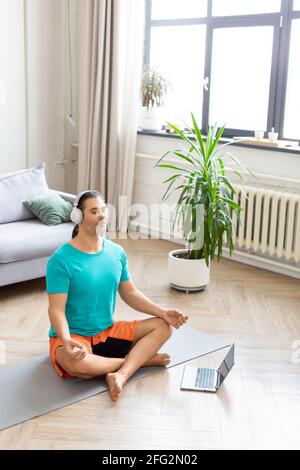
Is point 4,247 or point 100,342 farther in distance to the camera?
point 4,247

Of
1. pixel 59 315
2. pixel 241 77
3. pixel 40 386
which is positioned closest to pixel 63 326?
pixel 59 315

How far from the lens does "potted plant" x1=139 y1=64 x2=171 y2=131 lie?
5.27 m

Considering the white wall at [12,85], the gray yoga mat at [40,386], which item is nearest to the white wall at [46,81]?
the white wall at [12,85]

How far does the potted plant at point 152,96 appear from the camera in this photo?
207 inches

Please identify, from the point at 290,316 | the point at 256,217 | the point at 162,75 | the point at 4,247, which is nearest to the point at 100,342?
the point at 4,247

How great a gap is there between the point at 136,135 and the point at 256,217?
1.43 m

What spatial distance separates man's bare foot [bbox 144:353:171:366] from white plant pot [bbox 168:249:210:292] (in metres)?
1.11

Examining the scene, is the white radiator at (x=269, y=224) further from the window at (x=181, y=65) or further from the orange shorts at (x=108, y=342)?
the orange shorts at (x=108, y=342)

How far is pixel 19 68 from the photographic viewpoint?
17.7 ft

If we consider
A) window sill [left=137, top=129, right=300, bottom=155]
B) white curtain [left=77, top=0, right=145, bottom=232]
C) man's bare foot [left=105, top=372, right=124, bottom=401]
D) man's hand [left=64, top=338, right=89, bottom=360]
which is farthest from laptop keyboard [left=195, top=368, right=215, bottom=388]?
white curtain [left=77, top=0, right=145, bottom=232]

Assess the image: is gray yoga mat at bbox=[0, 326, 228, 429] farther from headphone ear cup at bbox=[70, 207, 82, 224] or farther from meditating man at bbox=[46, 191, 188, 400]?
headphone ear cup at bbox=[70, 207, 82, 224]

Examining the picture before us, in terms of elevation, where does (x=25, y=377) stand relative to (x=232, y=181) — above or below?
below
